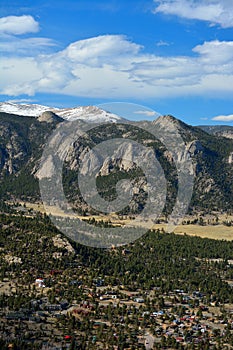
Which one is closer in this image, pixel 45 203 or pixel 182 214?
pixel 182 214

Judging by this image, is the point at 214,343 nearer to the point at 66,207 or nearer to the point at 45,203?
the point at 66,207

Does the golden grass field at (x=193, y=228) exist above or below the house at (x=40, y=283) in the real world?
above

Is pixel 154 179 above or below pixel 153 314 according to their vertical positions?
above

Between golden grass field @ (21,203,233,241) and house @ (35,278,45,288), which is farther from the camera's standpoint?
golden grass field @ (21,203,233,241)

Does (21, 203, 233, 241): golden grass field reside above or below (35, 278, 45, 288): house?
above

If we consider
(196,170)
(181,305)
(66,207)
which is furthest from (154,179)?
(181,305)

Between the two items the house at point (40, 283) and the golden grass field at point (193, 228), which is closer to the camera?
the house at point (40, 283)

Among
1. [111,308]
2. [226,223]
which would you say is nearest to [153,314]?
[111,308]

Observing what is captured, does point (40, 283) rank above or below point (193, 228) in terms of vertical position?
below

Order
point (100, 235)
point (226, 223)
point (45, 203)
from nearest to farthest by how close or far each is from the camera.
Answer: point (100, 235)
point (226, 223)
point (45, 203)

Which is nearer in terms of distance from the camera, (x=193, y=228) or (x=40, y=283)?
(x=40, y=283)

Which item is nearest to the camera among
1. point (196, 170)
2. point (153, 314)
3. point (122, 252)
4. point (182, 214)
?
point (153, 314)
